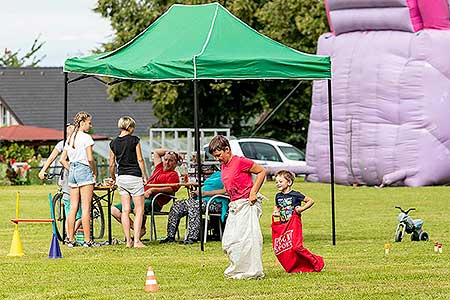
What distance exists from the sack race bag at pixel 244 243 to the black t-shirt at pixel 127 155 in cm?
367

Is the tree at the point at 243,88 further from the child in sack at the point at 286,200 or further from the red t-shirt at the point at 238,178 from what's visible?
the red t-shirt at the point at 238,178

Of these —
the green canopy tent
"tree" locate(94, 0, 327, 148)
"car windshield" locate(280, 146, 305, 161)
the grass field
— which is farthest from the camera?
"tree" locate(94, 0, 327, 148)

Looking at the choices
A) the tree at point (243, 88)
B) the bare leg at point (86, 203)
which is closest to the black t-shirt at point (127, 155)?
the bare leg at point (86, 203)

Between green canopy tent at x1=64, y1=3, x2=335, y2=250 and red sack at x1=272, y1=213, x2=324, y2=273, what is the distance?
281 cm

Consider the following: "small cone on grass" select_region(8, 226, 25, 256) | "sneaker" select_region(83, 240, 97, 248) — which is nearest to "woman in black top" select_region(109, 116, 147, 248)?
"sneaker" select_region(83, 240, 97, 248)

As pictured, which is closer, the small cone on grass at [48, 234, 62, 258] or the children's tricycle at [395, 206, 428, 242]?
the small cone on grass at [48, 234, 62, 258]

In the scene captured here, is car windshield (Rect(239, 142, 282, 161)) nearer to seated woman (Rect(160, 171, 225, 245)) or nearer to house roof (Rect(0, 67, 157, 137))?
seated woman (Rect(160, 171, 225, 245))

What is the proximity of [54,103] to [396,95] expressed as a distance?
41515mm

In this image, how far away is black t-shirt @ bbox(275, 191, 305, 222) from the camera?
12781 millimetres

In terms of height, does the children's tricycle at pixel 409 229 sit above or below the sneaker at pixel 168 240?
above

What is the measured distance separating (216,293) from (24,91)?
6016 centimetres

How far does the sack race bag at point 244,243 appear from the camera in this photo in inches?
485

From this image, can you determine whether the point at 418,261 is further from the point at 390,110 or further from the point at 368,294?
the point at 390,110

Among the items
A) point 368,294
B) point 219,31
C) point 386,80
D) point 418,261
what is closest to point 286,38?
point 386,80
